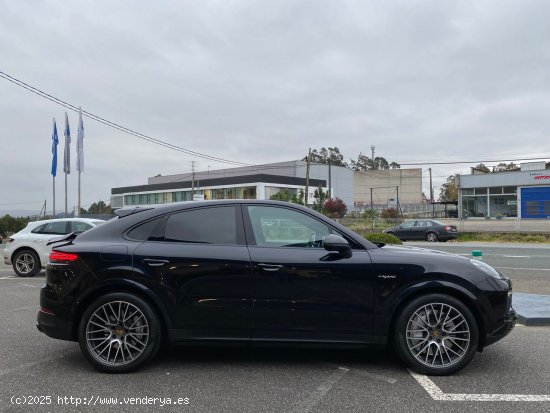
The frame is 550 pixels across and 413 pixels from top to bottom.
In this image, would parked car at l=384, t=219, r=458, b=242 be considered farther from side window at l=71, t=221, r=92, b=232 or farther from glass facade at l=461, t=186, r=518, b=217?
glass facade at l=461, t=186, r=518, b=217

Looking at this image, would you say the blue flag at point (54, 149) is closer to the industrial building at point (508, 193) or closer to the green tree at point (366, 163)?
the industrial building at point (508, 193)

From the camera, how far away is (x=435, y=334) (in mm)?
4434

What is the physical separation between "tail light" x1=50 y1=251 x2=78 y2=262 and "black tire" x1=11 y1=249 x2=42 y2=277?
8412 millimetres

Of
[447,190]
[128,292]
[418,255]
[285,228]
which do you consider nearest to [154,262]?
[128,292]

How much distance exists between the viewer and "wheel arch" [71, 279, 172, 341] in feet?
14.6

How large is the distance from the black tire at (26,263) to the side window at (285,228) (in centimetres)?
942

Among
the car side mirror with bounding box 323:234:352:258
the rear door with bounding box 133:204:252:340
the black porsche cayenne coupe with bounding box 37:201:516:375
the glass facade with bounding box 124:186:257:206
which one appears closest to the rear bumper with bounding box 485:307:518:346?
the black porsche cayenne coupe with bounding box 37:201:516:375

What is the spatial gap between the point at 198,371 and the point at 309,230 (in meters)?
1.73

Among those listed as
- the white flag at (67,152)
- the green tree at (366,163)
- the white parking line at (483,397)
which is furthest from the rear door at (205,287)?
the green tree at (366,163)

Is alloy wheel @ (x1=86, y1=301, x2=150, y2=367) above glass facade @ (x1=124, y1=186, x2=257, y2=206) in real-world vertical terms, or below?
below

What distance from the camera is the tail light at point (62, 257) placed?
179 inches

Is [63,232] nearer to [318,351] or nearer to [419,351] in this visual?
[318,351]

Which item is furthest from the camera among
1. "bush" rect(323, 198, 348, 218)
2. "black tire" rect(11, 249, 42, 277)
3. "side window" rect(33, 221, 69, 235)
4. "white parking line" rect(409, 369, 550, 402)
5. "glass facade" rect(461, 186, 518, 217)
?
"bush" rect(323, 198, 348, 218)

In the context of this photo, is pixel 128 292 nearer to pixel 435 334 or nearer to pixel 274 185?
pixel 435 334
